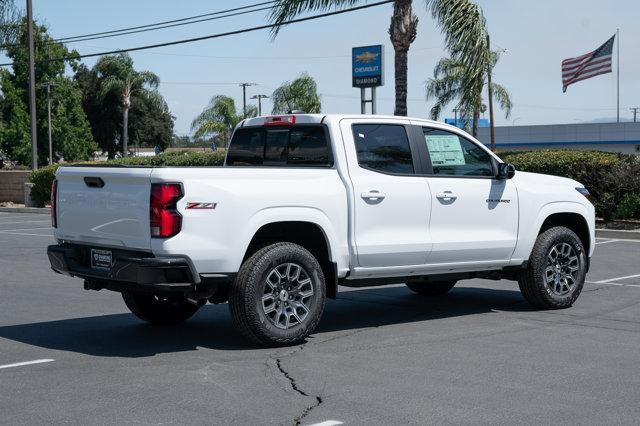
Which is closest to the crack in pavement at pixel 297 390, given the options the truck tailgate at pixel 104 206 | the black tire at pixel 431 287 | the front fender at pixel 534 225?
the truck tailgate at pixel 104 206

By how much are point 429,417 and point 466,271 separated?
3748mm

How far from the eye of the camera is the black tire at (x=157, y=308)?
904cm

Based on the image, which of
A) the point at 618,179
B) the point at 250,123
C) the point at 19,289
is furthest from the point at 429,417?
the point at 618,179

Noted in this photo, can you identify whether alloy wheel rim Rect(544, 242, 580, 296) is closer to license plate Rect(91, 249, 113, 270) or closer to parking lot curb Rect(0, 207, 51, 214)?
license plate Rect(91, 249, 113, 270)

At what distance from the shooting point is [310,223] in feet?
26.8

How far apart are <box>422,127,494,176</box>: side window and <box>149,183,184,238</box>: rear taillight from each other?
9.35ft

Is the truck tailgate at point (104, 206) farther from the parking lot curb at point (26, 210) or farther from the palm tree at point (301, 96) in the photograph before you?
the palm tree at point (301, 96)

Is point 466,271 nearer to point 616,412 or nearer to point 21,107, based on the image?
point 616,412

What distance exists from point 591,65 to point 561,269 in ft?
122

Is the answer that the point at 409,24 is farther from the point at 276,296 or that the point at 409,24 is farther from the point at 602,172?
the point at 276,296

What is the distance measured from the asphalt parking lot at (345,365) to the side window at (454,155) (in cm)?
148

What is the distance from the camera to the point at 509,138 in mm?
73875

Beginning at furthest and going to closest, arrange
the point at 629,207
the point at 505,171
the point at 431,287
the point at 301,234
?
the point at 629,207, the point at 431,287, the point at 505,171, the point at 301,234

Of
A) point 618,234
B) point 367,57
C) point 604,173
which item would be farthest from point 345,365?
point 367,57
